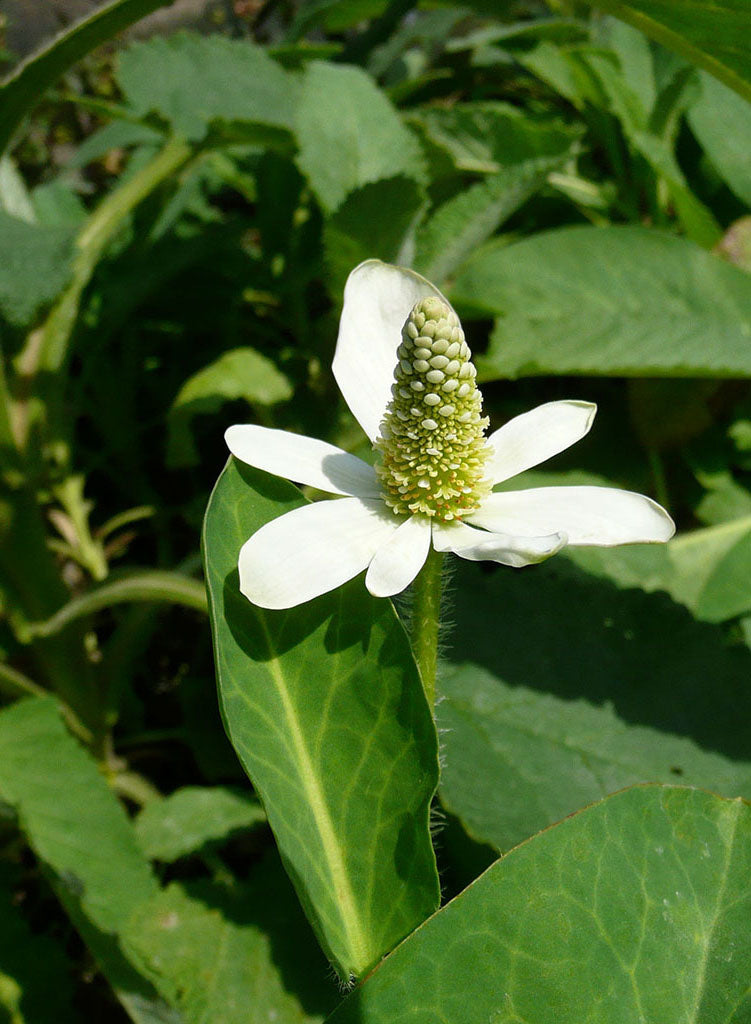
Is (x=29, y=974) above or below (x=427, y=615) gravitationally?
below

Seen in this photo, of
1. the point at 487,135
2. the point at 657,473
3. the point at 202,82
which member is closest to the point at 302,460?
the point at 657,473

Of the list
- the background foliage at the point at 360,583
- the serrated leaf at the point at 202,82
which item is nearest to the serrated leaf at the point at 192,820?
the background foliage at the point at 360,583

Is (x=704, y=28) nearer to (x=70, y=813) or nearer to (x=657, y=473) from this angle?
(x=657, y=473)

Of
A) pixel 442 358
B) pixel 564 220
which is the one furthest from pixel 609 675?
pixel 564 220

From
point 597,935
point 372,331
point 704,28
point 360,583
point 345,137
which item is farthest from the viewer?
point 345,137

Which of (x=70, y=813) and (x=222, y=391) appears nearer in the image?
(x=70, y=813)

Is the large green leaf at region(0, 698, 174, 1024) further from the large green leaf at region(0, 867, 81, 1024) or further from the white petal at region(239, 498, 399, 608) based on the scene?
the white petal at region(239, 498, 399, 608)
